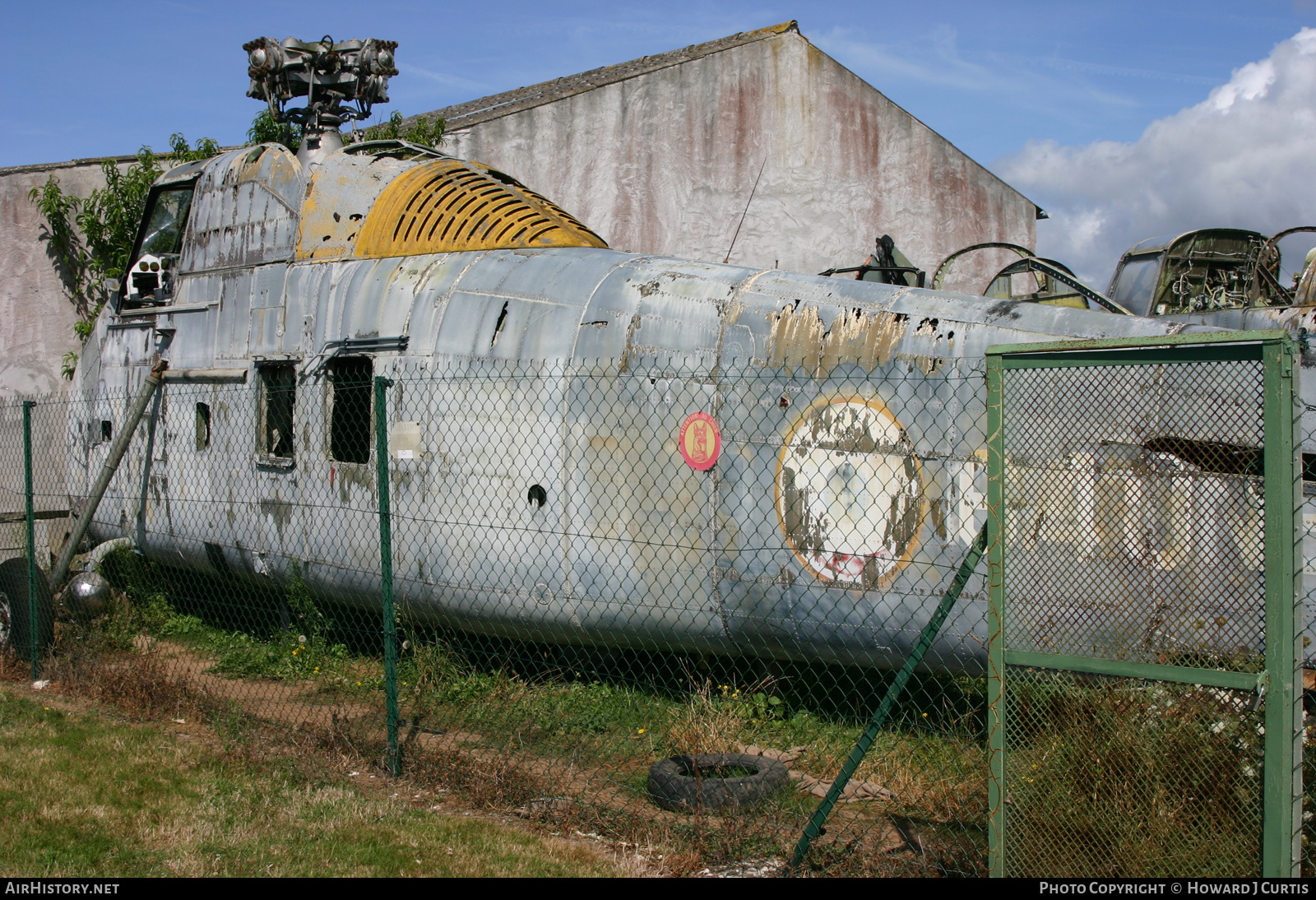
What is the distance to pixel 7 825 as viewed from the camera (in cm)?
515

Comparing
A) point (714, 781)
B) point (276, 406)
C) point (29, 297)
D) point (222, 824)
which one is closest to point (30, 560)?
point (276, 406)

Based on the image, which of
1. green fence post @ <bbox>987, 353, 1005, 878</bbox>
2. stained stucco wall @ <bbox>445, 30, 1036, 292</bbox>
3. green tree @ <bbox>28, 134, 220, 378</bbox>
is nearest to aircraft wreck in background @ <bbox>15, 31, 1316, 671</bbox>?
green fence post @ <bbox>987, 353, 1005, 878</bbox>

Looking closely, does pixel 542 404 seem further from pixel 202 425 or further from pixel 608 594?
pixel 202 425

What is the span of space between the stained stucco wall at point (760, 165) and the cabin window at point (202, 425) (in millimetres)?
8471

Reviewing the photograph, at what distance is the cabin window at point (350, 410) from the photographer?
7539 mm

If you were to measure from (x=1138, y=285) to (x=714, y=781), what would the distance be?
362 inches

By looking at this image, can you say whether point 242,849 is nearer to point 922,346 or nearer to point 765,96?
point 922,346

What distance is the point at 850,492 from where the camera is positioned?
17.6 ft

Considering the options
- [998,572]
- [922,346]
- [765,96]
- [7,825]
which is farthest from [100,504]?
[765,96]

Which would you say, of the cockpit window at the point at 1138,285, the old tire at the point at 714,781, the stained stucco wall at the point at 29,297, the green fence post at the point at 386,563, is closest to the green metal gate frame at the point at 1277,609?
the old tire at the point at 714,781

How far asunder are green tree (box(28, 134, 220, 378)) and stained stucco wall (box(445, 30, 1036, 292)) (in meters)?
4.62

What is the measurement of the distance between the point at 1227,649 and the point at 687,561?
2.97 metres

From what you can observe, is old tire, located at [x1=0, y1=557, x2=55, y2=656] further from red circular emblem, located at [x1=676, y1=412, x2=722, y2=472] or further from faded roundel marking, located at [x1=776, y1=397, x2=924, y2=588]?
faded roundel marking, located at [x1=776, y1=397, x2=924, y2=588]

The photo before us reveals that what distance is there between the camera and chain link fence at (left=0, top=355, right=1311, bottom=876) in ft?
16.8
